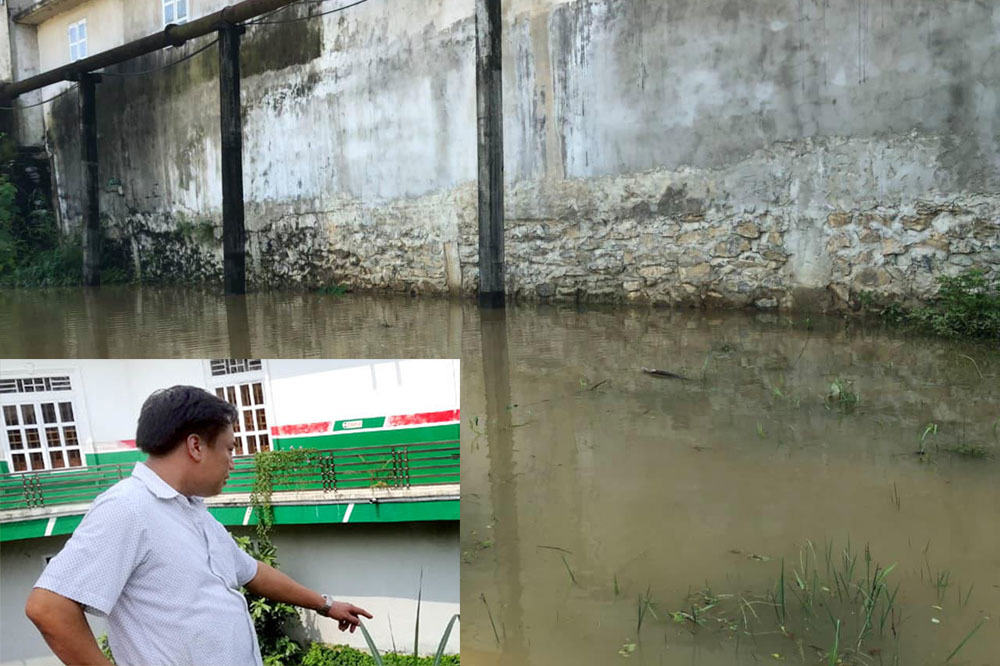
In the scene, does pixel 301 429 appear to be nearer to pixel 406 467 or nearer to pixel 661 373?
pixel 406 467

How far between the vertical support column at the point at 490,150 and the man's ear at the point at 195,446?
759 cm

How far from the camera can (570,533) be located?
303 centimetres

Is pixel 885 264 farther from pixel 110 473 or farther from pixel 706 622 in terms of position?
pixel 110 473

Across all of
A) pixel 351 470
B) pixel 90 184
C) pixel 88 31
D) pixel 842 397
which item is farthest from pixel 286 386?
pixel 88 31

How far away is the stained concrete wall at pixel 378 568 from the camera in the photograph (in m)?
1.40

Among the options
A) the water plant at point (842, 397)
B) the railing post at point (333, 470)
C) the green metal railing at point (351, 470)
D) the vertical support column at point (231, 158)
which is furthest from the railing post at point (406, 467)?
the vertical support column at point (231, 158)

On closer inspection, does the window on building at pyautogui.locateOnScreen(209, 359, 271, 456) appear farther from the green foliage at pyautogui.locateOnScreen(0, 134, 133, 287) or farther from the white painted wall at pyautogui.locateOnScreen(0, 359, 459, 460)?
the green foliage at pyautogui.locateOnScreen(0, 134, 133, 287)

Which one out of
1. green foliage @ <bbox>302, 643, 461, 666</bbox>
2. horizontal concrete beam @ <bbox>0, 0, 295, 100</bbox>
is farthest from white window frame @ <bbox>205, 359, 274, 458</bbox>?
horizontal concrete beam @ <bbox>0, 0, 295, 100</bbox>

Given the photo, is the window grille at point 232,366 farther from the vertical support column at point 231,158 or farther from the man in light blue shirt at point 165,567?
the vertical support column at point 231,158

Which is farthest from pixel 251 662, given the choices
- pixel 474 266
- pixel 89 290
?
pixel 89 290

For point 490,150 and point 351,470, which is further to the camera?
point 490,150

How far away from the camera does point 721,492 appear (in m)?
3.38

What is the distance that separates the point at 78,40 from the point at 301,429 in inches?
611

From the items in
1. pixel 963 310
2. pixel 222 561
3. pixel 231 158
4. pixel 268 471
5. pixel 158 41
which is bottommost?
pixel 963 310
